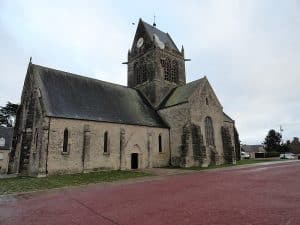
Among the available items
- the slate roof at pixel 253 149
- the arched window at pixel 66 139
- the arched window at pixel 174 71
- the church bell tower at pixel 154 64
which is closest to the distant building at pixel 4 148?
the church bell tower at pixel 154 64

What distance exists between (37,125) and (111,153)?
6.78 m

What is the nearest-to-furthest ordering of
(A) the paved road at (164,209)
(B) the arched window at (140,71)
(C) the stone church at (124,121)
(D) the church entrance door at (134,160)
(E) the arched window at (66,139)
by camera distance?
1. (A) the paved road at (164,209)
2. (C) the stone church at (124,121)
3. (E) the arched window at (66,139)
4. (D) the church entrance door at (134,160)
5. (B) the arched window at (140,71)

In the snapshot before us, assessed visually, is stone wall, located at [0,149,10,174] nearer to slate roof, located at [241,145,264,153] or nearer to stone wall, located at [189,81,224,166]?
stone wall, located at [189,81,224,166]

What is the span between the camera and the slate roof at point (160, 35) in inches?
1381

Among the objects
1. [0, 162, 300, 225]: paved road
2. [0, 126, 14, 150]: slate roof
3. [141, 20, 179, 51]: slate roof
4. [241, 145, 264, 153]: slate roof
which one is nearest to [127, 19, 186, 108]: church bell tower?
[141, 20, 179, 51]: slate roof

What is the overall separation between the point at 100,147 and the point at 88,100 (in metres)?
4.78

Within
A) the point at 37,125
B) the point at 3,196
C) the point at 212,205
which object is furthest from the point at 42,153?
the point at 212,205

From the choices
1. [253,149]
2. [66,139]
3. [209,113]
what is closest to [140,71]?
[209,113]

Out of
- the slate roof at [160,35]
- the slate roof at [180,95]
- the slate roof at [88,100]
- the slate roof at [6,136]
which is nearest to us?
the slate roof at [88,100]

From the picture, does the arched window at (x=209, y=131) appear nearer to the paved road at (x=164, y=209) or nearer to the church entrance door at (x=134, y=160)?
the church entrance door at (x=134, y=160)

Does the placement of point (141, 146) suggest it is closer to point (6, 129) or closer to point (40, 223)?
point (40, 223)

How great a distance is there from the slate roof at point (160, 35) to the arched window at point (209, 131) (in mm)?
12898

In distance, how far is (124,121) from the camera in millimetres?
24125

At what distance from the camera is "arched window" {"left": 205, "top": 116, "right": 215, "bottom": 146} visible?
28.1 meters
